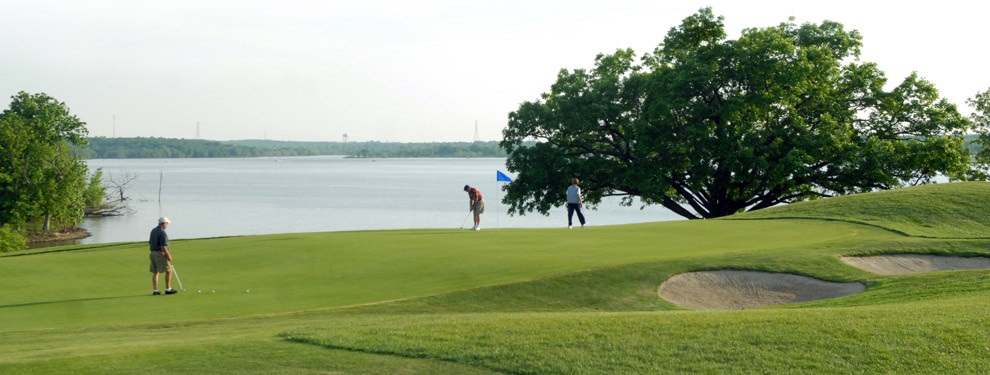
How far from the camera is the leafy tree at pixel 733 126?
4478 cm

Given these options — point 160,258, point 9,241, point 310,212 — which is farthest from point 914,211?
point 310,212

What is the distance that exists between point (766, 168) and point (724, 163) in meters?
2.29

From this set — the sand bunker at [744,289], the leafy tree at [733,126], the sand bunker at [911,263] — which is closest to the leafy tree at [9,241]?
the leafy tree at [733,126]

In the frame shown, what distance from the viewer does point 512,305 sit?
1834 cm

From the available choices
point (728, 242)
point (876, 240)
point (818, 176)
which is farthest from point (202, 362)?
point (818, 176)

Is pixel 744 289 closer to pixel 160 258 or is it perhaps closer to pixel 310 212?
pixel 160 258

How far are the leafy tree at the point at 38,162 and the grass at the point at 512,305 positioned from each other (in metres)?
53.5

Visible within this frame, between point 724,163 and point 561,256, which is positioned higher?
point 724,163

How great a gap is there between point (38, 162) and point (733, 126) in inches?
2336

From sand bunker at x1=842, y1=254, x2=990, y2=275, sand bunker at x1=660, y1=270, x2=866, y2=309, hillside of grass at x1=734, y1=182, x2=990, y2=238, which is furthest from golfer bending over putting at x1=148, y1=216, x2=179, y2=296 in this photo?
hillside of grass at x1=734, y1=182, x2=990, y2=238

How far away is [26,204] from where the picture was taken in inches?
2894

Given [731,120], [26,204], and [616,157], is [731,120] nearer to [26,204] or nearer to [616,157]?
[616,157]

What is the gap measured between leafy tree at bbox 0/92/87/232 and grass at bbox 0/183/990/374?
53.5 metres

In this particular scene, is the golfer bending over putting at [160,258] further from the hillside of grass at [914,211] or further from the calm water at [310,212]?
the calm water at [310,212]
